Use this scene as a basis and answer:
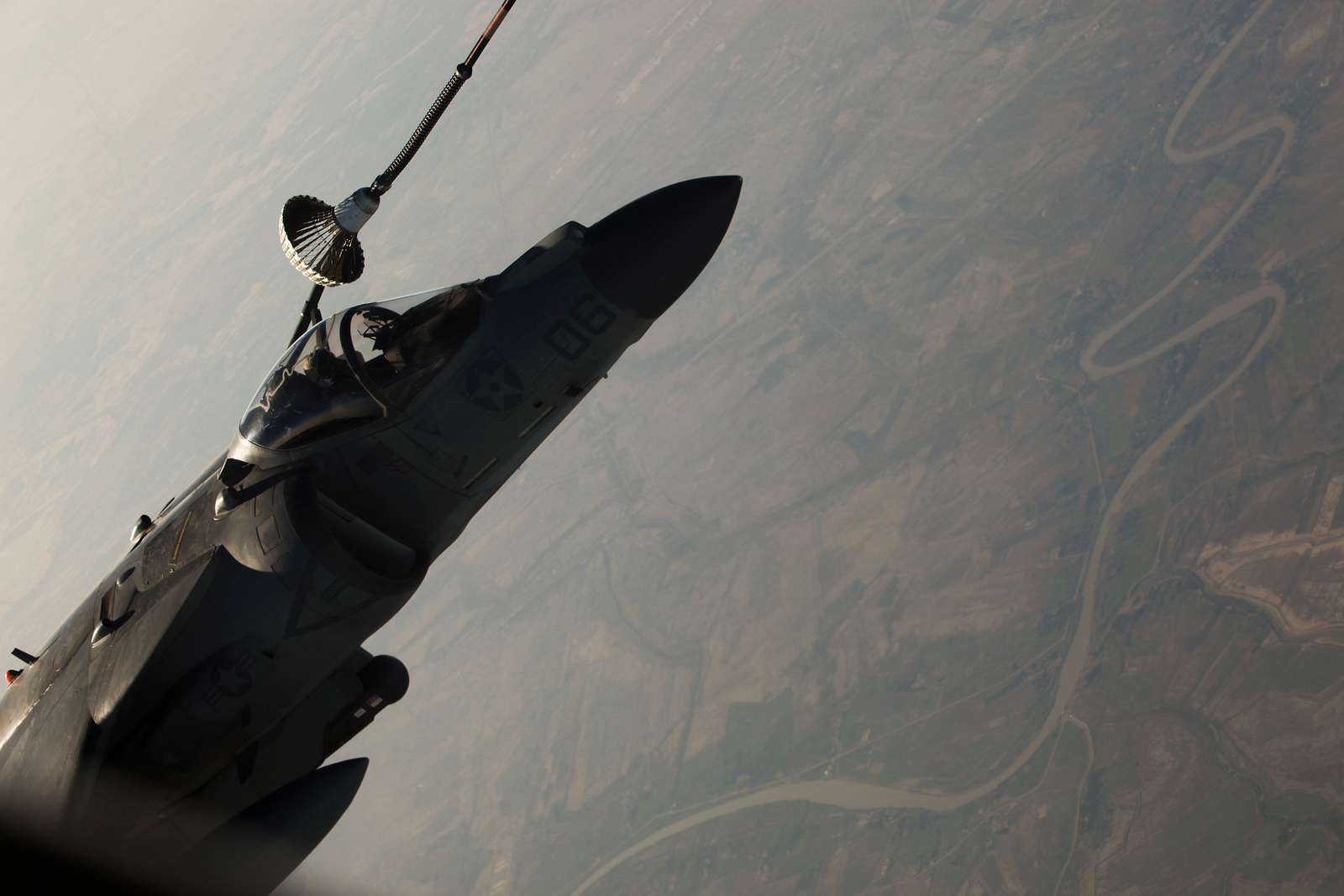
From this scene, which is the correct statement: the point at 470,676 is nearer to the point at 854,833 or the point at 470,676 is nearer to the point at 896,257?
the point at 854,833

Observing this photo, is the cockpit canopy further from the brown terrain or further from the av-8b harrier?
the brown terrain

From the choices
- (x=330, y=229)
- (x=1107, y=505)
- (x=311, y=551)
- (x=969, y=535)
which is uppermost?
(x=330, y=229)

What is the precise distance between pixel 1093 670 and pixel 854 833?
19159mm

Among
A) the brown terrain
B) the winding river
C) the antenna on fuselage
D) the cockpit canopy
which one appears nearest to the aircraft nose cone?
the cockpit canopy

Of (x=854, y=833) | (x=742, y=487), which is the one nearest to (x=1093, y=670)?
(x=854, y=833)

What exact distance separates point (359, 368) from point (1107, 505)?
69454 millimetres

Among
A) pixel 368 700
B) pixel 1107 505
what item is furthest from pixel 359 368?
pixel 1107 505

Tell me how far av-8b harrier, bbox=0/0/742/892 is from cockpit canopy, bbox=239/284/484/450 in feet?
0.07

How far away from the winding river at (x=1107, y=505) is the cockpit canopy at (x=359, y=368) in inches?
2319

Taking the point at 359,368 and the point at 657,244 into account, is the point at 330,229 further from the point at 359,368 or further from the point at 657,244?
the point at 657,244

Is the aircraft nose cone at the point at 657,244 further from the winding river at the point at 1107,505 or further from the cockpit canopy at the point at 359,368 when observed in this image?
the winding river at the point at 1107,505

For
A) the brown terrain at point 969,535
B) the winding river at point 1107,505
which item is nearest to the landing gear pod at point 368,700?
the brown terrain at point 969,535

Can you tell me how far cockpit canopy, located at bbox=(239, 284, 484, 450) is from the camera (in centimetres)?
977

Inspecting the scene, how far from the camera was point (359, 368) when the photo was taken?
32.0 feet
